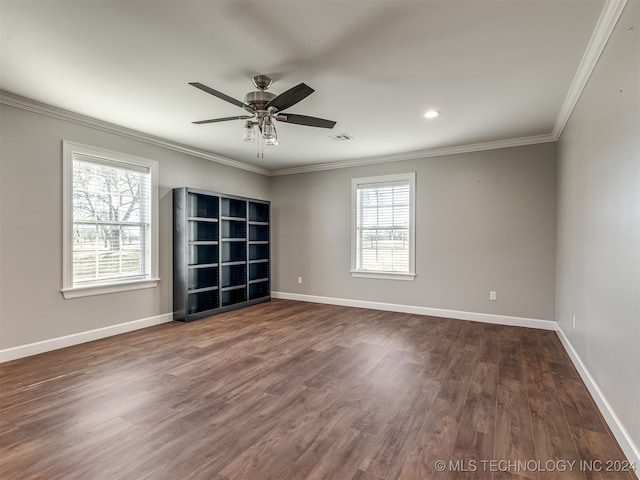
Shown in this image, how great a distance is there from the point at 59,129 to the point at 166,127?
108 centimetres

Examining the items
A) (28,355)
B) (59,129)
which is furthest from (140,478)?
(59,129)

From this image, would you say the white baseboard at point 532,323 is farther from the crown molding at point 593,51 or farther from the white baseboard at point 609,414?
the crown molding at point 593,51

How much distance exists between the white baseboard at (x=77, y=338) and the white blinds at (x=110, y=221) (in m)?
0.60

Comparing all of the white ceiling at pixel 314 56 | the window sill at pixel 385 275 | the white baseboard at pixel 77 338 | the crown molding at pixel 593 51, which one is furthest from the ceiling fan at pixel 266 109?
the window sill at pixel 385 275

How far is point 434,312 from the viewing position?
16.6ft

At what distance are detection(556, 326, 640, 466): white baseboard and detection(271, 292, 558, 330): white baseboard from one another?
1279 mm

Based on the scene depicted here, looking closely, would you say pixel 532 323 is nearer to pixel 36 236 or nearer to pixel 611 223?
pixel 611 223

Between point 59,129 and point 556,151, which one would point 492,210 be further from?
point 59,129

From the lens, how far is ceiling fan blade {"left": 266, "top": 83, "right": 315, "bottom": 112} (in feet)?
7.65

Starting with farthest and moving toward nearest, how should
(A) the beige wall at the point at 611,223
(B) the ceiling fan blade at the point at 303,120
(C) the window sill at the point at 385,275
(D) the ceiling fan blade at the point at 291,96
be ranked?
(C) the window sill at the point at 385,275 < (B) the ceiling fan blade at the point at 303,120 < (D) the ceiling fan blade at the point at 291,96 < (A) the beige wall at the point at 611,223

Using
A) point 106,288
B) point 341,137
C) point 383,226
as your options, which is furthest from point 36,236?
point 383,226

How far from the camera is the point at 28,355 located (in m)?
3.31

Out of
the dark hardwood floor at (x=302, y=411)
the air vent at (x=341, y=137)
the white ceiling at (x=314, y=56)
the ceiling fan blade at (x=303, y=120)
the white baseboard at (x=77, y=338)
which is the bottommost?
the dark hardwood floor at (x=302, y=411)

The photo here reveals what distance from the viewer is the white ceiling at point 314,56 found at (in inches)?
78.9
